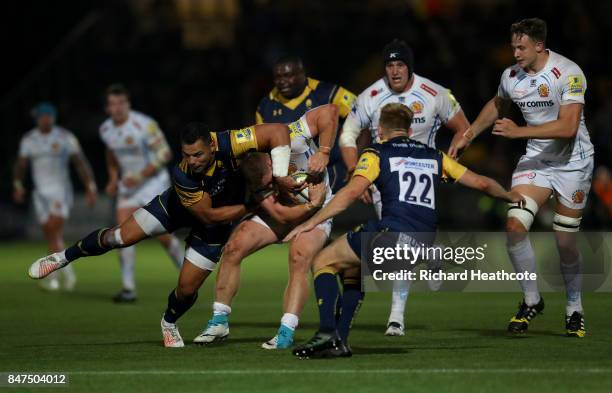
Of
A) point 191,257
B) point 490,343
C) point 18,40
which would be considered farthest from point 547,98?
point 18,40

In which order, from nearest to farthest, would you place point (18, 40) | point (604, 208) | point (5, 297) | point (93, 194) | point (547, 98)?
point (547, 98) < point (5, 297) < point (93, 194) < point (604, 208) < point (18, 40)

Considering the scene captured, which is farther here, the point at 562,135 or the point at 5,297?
the point at 5,297

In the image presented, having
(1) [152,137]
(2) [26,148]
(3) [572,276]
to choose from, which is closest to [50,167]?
(2) [26,148]

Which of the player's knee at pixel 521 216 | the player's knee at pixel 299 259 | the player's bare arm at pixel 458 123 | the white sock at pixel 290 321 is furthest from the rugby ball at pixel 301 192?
the player's bare arm at pixel 458 123

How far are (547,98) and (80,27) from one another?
18.8 meters

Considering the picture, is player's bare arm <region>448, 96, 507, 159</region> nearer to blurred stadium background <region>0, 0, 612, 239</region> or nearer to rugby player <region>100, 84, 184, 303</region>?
rugby player <region>100, 84, 184, 303</region>

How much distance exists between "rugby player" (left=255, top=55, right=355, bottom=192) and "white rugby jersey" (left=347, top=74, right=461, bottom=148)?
0.62ft

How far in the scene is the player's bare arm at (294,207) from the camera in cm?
992

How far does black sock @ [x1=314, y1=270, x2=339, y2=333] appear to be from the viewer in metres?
8.88

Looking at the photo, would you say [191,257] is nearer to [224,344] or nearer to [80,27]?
[224,344]

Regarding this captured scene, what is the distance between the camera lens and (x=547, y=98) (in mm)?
10625

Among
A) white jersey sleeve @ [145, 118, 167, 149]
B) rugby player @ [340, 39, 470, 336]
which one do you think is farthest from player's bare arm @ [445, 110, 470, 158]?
white jersey sleeve @ [145, 118, 167, 149]

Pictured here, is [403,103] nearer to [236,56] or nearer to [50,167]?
[50,167]

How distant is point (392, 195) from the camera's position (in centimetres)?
906
